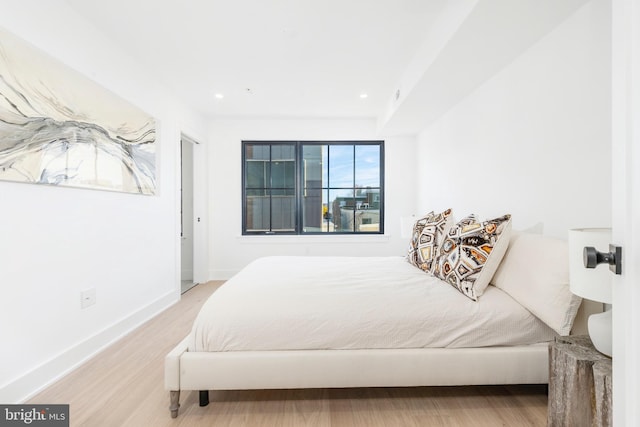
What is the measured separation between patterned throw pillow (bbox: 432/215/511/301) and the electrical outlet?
2.49 metres

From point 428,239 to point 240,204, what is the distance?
2.84 m

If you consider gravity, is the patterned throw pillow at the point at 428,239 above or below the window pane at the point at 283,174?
below

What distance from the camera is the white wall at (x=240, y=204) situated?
4.21m

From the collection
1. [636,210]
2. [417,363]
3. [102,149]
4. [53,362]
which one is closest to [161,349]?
[53,362]

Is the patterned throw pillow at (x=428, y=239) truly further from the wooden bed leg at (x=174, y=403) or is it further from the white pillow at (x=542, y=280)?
the wooden bed leg at (x=174, y=403)

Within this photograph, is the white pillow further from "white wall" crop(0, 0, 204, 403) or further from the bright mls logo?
"white wall" crop(0, 0, 204, 403)

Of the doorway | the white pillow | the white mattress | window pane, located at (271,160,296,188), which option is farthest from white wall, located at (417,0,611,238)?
the doorway

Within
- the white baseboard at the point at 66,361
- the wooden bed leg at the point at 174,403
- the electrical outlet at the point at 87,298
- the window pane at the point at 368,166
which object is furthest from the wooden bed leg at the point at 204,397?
the window pane at the point at 368,166

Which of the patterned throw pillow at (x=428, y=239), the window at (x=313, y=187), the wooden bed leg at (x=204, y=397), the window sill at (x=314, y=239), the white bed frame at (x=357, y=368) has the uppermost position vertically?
the window at (x=313, y=187)

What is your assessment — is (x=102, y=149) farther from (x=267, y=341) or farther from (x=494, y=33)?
(x=494, y=33)

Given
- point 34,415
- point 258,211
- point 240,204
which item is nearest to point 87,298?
point 34,415

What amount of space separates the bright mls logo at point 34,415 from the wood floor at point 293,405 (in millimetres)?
51

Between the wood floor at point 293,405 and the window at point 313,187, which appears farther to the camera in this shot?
the window at point 313,187

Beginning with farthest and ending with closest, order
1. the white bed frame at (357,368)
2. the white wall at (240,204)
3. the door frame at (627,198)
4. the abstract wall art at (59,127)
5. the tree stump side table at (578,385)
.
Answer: the white wall at (240,204) → the abstract wall art at (59,127) → the white bed frame at (357,368) → the tree stump side table at (578,385) → the door frame at (627,198)
